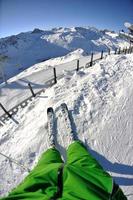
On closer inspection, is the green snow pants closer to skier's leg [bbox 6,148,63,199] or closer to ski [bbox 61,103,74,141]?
skier's leg [bbox 6,148,63,199]

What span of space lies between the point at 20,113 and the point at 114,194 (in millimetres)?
10891

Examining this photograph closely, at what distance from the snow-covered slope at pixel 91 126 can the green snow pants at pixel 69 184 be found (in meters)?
3.69

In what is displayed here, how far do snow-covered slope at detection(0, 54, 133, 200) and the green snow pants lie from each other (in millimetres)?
3692

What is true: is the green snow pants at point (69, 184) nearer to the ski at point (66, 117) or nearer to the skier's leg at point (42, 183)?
the skier's leg at point (42, 183)

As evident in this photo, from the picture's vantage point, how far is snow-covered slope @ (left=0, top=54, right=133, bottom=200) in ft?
26.5

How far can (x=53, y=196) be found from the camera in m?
2.88

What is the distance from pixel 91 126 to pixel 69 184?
6.42m

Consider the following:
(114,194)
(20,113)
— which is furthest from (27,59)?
(114,194)

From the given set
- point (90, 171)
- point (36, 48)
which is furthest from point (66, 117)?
point (36, 48)

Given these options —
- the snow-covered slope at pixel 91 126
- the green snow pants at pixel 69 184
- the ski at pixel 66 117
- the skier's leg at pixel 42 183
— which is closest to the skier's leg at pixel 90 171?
the green snow pants at pixel 69 184

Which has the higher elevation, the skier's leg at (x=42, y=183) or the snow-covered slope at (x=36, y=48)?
the skier's leg at (x=42, y=183)

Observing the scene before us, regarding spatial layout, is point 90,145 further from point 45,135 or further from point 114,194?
point 114,194

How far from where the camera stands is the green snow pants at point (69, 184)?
9.39 feet

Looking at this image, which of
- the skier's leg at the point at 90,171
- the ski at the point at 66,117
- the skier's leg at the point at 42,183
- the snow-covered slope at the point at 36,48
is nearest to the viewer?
the skier's leg at the point at 42,183
